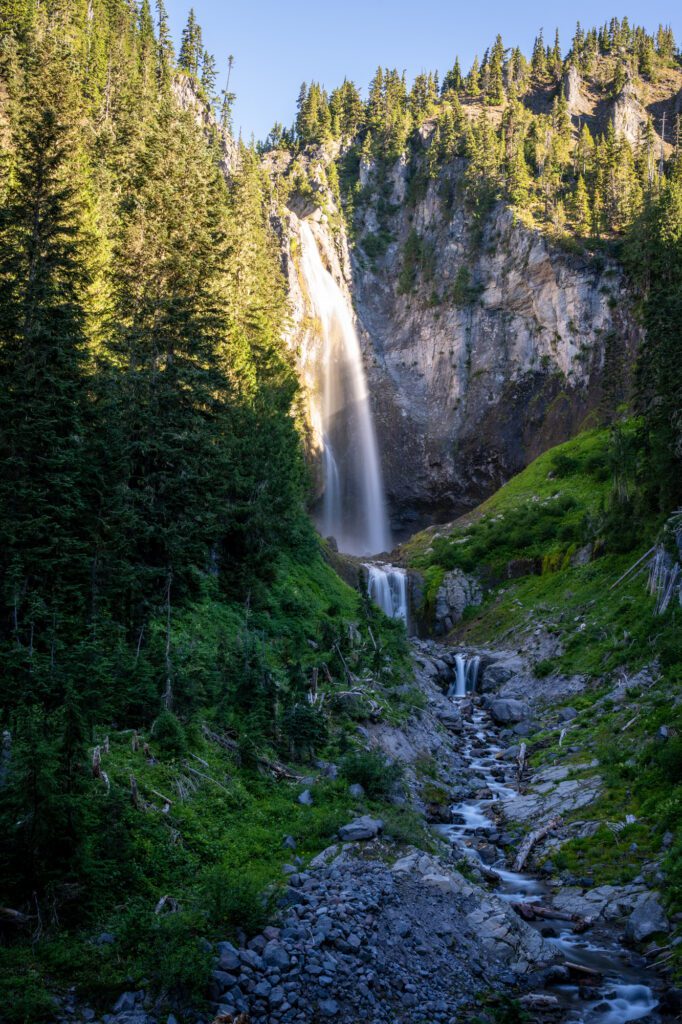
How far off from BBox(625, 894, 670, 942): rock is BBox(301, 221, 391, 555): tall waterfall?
6178 centimetres

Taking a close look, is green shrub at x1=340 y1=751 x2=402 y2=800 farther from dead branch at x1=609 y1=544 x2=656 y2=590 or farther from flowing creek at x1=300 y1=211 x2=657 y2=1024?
dead branch at x1=609 y1=544 x2=656 y2=590

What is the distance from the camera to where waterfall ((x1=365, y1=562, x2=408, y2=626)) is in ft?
172

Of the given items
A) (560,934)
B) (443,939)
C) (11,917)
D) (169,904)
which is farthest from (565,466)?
(11,917)

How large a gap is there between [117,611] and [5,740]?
320 inches

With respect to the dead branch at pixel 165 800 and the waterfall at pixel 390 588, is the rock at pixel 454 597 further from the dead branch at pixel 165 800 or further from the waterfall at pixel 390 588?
the dead branch at pixel 165 800

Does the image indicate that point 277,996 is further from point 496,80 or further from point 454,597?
point 496,80

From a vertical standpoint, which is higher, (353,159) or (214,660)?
(353,159)

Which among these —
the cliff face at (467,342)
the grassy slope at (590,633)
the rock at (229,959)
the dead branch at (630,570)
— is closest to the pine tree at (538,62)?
the cliff face at (467,342)

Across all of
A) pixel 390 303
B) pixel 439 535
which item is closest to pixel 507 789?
pixel 439 535

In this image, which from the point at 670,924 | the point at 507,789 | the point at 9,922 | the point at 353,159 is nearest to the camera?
the point at 9,922

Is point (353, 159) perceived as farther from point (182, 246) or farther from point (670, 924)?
point (670, 924)

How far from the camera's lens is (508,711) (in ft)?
99.2

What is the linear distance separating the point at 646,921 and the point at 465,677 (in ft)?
82.5

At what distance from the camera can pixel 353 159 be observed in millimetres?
104688
